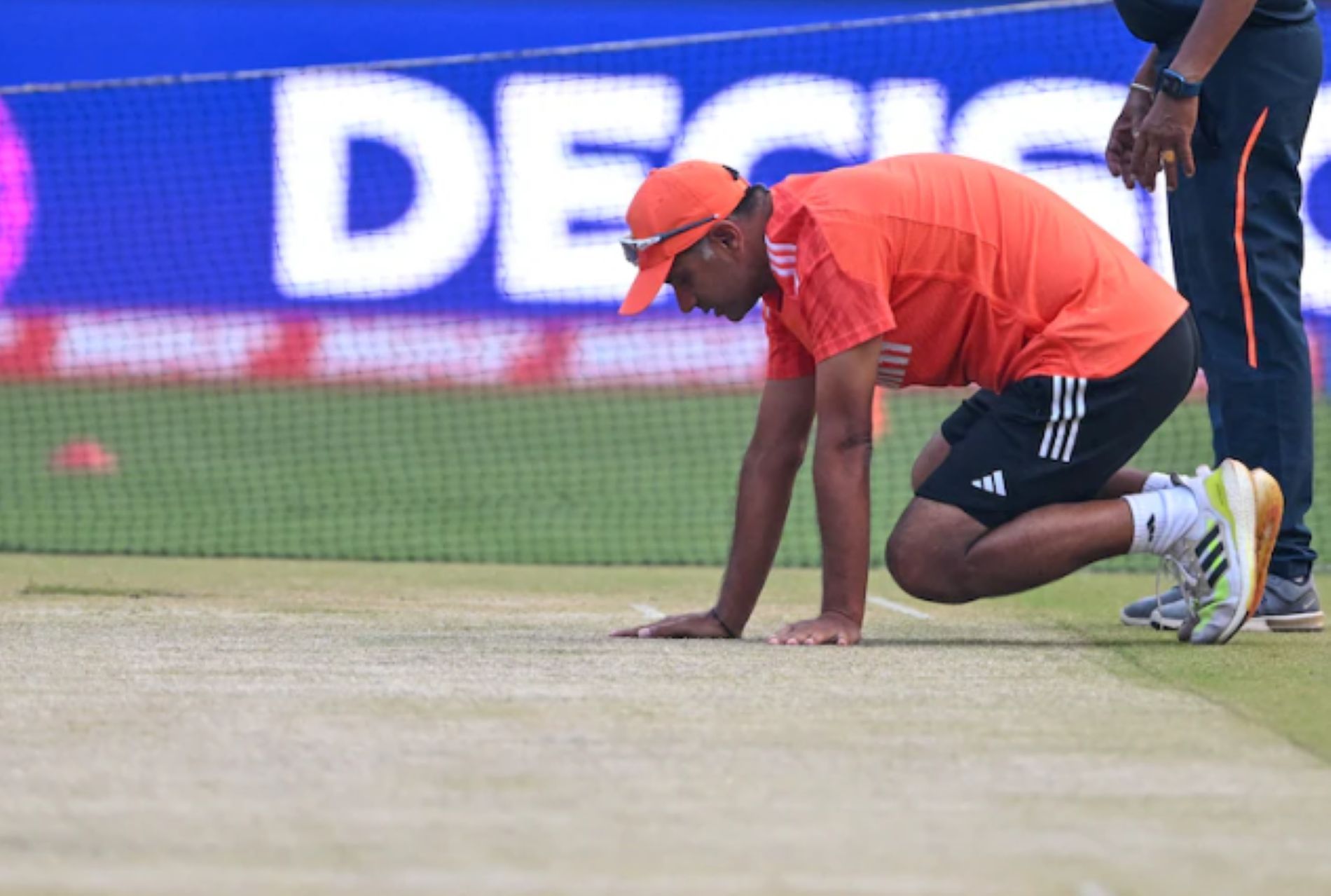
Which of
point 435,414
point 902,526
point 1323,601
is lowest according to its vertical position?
point 435,414

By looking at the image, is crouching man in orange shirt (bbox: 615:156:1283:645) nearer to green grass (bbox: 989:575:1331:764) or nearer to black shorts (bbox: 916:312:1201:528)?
black shorts (bbox: 916:312:1201:528)

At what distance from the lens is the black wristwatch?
4.49 meters

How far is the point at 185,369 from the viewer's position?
13891 mm

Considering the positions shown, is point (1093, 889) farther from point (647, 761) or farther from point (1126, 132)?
point (1126, 132)

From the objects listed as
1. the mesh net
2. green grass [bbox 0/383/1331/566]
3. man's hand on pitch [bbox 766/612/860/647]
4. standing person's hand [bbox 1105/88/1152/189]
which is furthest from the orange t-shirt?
the mesh net

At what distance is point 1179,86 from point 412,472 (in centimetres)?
612

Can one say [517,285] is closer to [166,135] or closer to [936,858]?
[166,135]

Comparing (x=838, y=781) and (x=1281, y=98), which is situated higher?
(x=1281, y=98)

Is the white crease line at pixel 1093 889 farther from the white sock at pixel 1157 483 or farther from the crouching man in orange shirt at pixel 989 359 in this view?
the white sock at pixel 1157 483

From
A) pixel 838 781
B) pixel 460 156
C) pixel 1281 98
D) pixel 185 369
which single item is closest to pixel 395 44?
pixel 460 156

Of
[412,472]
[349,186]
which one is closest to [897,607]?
[412,472]

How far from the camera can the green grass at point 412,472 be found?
770 cm

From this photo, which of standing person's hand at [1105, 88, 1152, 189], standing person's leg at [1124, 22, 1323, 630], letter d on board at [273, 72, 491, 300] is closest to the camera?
standing person's leg at [1124, 22, 1323, 630]

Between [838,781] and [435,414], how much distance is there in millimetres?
9996
